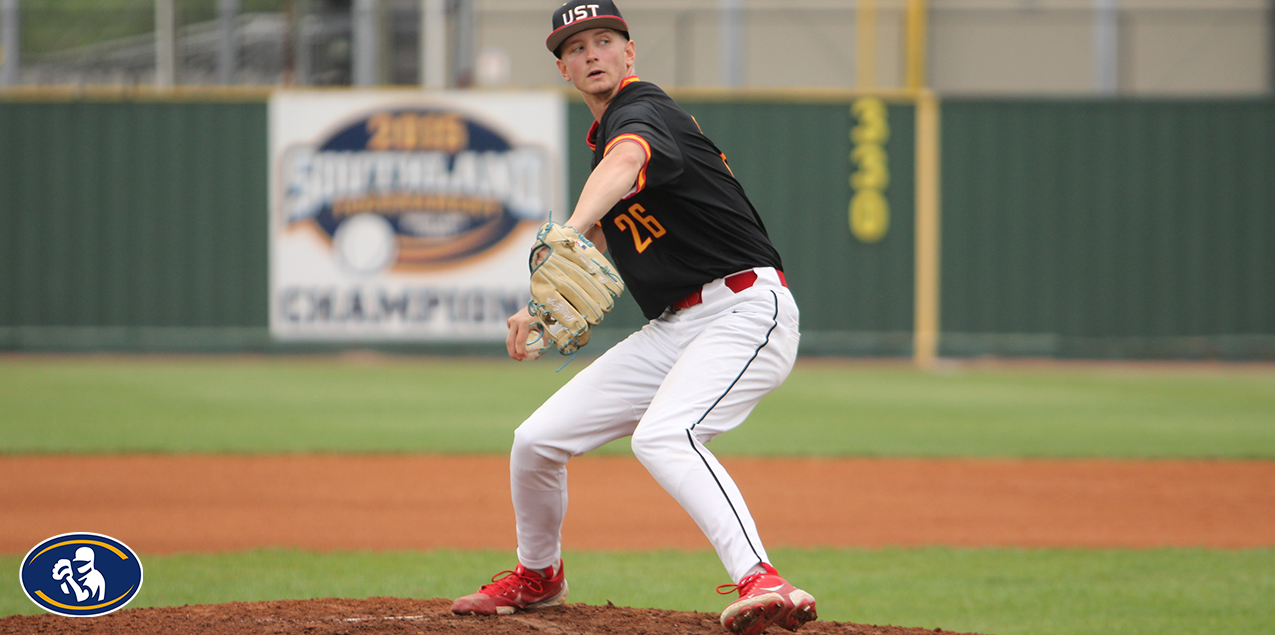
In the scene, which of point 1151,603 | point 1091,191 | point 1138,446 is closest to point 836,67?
point 1091,191

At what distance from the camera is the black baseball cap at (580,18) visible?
348 cm

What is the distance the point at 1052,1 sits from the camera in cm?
1886

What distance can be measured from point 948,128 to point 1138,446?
7.45 metres

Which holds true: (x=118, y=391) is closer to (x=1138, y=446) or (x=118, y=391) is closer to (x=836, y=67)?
(x=1138, y=446)

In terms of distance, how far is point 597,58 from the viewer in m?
3.54

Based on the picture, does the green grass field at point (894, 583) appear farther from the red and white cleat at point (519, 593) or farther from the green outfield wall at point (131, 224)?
the green outfield wall at point (131, 224)

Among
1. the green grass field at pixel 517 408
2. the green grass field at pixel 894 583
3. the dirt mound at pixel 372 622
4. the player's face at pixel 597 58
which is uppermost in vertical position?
the player's face at pixel 597 58

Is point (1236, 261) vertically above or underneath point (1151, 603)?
above

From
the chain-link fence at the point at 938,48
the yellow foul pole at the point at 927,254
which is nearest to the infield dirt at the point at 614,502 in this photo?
the yellow foul pole at the point at 927,254

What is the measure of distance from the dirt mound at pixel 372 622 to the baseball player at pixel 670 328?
0.63 ft

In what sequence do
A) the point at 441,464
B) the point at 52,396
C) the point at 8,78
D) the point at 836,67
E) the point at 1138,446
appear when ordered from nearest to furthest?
the point at 441,464
the point at 1138,446
the point at 52,396
the point at 8,78
the point at 836,67

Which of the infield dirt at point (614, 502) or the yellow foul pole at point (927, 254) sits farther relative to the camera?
the yellow foul pole at point (927, 254)

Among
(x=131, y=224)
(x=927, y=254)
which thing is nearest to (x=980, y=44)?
(x=927, y=254)

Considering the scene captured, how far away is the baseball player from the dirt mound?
19 cm
